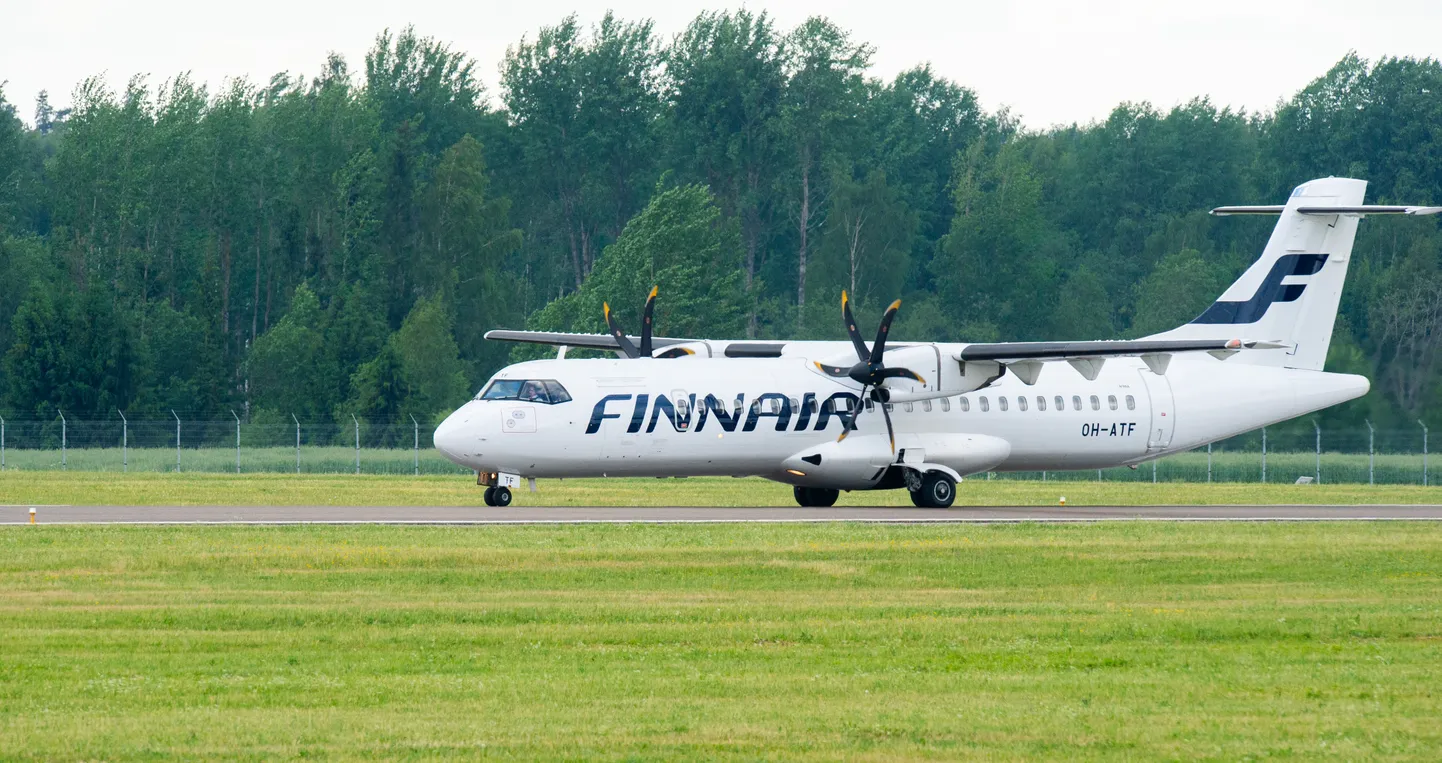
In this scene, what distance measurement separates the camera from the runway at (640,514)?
92.7 feet

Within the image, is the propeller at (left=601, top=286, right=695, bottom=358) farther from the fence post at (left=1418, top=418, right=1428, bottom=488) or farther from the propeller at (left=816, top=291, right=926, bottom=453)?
the fence post at (left=1418, top=418, right=1428, bottom=488)

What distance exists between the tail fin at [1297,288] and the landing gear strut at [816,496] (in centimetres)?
807

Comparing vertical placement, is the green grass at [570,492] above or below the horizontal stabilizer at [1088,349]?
below

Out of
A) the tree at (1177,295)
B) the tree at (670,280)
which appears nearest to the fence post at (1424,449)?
the tree at (1177,295)

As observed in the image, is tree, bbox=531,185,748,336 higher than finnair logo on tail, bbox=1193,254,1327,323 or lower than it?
higher

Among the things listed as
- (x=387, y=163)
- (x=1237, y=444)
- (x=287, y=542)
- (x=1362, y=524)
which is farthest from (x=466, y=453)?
(x=387, y=163)

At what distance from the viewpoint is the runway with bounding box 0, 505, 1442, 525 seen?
28.3 meters

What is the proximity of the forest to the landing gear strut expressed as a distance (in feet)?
103

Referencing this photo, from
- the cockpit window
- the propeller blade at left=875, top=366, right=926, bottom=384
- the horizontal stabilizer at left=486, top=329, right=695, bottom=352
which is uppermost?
the horizontal stabilizer at left=486, top=329, right=695, bottom=352

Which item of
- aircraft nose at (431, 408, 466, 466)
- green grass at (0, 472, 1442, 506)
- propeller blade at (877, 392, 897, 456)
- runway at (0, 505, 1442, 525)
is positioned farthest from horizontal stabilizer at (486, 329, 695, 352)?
aircraft nose at (431, 408, 466, 466)

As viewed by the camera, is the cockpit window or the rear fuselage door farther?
the rear fuselage door

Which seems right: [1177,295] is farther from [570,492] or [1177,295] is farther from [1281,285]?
[570,492]

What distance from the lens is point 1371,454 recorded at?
146 feet

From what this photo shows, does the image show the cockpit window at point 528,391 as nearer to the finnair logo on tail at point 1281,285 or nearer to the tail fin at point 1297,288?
the tail fin at point 1297,288
